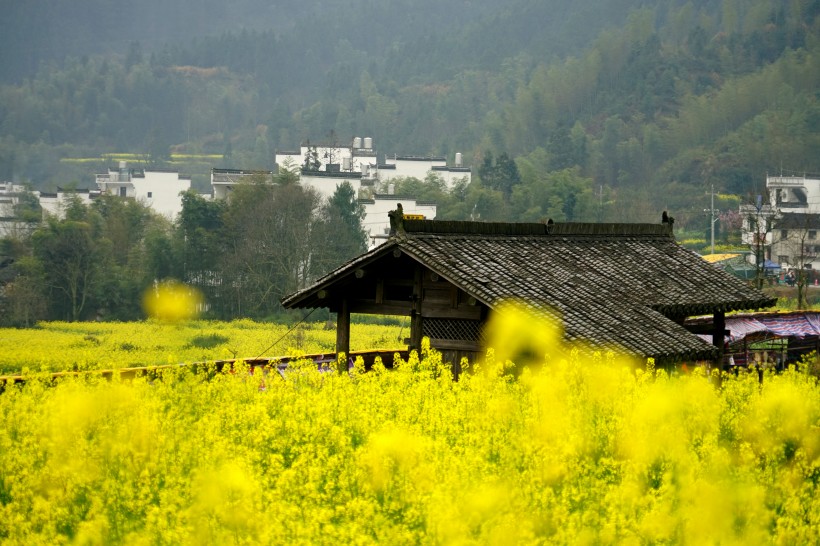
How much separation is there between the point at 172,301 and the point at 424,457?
3555cm

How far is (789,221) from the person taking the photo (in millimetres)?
53281

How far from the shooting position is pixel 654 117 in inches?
3536

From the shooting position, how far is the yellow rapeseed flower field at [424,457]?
7.75 meters

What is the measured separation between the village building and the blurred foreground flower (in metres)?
27.7

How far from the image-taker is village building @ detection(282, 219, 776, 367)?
13.8 meters

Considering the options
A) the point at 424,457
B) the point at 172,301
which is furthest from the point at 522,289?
the point at 172,301

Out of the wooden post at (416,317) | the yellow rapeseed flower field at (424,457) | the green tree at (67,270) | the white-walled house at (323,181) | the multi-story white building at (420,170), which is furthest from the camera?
the multi-story white building at (420,170)

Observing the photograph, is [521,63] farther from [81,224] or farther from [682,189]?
[81,224]

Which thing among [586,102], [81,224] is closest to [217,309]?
[81,224]

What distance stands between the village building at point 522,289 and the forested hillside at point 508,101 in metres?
37.9

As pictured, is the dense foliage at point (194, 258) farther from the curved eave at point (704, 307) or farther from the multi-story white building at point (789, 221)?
the curved eave at point (704, 307)

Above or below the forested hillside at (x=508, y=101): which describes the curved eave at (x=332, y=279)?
below

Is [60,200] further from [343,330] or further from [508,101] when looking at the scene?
[508,101]

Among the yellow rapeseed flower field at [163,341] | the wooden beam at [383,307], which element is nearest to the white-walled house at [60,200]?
the yellow rapeseed flower field at [163,341]
